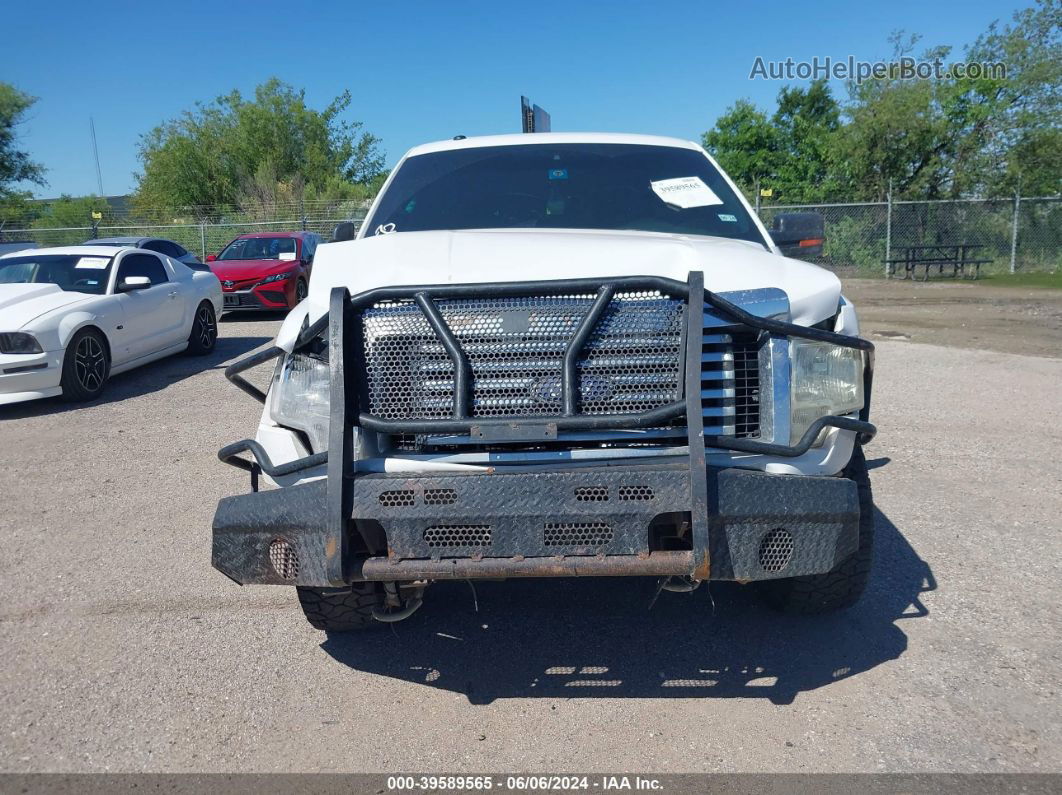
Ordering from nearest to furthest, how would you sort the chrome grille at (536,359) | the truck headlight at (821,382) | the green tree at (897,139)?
the chrome grille at (536,359) → the truck headlight at (821,382) → the green tree at (897,139)

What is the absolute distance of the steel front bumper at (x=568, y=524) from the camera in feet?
8.84

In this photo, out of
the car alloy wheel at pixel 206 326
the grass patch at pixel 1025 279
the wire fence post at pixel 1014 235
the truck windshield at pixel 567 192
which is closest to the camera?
the truck windshield at pixel 567 192

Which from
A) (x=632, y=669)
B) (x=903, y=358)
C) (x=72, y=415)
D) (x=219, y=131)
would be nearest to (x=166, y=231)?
(x=219, y=131)

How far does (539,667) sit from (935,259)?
867 inches

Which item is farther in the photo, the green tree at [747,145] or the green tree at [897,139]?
the green tree at [747,145]

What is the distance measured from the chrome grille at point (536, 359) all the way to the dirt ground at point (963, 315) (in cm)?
981

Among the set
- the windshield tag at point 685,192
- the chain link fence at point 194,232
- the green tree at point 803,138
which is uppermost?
the green tree at point 803,138

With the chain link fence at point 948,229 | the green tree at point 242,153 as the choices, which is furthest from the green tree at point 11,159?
the chain link fence at point 948,229

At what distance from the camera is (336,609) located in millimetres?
3561

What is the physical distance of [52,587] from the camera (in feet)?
14.2

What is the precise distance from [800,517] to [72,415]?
25.0 feet

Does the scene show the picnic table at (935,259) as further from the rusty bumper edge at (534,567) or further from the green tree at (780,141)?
the rusty bumper edge at (534,567)

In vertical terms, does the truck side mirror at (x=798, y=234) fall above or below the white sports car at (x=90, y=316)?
above

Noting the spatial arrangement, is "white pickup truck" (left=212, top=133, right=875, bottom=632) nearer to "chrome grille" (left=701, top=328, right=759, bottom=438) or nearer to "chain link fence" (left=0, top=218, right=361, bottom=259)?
"chrome grille" (left=701, top=328, right=759, bottom=438)
